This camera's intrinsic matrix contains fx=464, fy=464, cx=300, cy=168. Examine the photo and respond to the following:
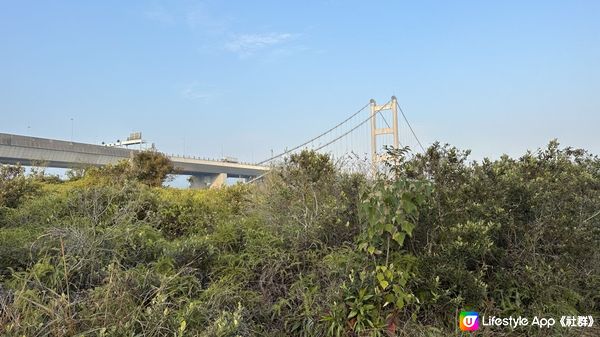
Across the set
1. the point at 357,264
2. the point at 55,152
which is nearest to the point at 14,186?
the point at 357,264

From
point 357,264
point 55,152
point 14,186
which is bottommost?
point 357,264

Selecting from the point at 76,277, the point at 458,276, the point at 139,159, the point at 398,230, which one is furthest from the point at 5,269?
the point at 139,159

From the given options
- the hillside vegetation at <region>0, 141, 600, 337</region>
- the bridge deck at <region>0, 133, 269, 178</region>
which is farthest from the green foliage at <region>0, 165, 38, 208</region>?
the bridge deck at <region>0, 133, 269, 178</region>

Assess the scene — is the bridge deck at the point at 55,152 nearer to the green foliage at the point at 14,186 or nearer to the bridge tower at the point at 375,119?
the bridge tower at the point at 375,119

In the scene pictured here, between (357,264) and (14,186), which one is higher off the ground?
(14,186)

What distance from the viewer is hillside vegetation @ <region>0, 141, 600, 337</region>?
8.87 ft

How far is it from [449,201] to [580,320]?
1121mm

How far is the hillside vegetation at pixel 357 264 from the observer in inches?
106

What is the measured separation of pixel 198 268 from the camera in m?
3.56

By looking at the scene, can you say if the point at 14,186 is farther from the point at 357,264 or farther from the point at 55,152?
the point at 55,152

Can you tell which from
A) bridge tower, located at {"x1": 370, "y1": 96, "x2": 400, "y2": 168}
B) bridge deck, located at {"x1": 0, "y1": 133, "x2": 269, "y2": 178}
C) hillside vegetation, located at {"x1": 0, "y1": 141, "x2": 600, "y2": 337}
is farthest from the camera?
bridge deck, located at {"x1": 0, "y1": 133, "x2": 269, "y2": 178}

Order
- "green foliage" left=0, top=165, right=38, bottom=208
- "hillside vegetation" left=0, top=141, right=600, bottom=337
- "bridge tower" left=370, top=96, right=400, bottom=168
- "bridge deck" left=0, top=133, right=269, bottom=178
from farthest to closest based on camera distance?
1. "bridge deck" left=0, top=133, right=269, bottom=178
2. "bridge tower" left=370, top=96, right=400, bottom=168
3. "green foliage" left=0, top=165, right=38, bottom=208
4. "hillside vegetation" left=0, top=141, right=600, bottom=337

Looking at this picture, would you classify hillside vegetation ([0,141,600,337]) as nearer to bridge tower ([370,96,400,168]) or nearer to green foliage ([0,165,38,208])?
green foliage ([0,165,38,208])

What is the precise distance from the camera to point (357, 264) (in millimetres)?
3104
